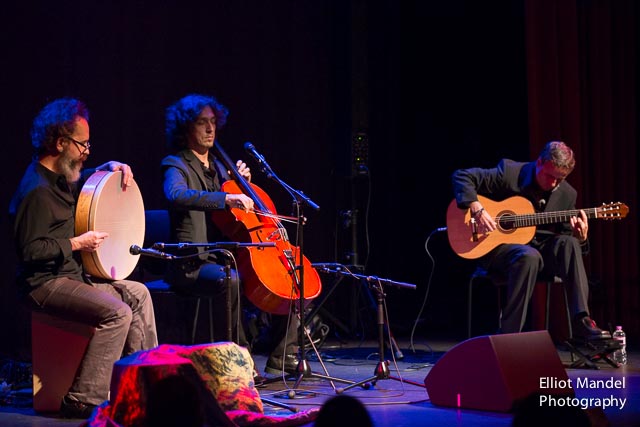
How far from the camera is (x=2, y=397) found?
185 inches

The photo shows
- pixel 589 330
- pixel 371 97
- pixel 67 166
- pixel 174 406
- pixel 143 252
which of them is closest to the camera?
pixel 174 406

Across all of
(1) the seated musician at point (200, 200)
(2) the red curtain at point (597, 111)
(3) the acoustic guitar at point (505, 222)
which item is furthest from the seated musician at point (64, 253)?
(2) the red curtain at point (597, 111)

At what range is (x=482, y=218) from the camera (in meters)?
5.80

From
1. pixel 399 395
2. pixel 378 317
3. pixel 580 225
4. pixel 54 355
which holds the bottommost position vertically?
pixel 399 395

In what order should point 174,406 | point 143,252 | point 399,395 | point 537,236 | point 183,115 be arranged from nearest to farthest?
1. point 174,406
2. point 143,252
3. point 399,395
4. point 183,115
5. point 537,236

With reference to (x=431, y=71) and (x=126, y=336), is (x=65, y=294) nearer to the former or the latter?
(x=126, y=336)

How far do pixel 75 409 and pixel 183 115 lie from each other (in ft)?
6.39

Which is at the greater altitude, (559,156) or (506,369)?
(559,156)

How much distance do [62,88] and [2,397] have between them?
2.55 meters

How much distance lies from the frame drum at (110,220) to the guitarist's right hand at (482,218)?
7.82ft

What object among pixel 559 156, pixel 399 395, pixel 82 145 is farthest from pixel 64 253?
pixel 559 156

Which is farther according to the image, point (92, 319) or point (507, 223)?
point (507, 223)

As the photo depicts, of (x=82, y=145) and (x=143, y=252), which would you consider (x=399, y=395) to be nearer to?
(x=143, y=252)

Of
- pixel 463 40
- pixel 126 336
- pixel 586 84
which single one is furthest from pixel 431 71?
pixel 126 336
